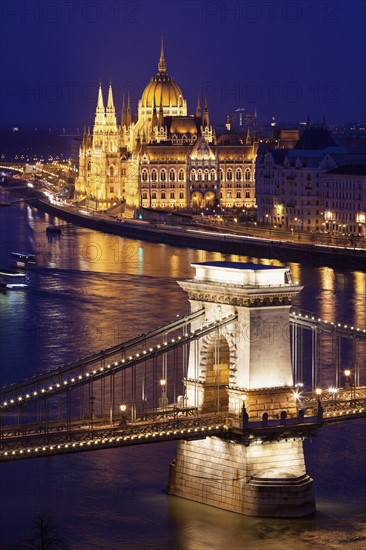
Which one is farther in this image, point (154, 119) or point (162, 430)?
point (154, 119)

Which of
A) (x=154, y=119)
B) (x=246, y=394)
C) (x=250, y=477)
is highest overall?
(x=154, y=119)

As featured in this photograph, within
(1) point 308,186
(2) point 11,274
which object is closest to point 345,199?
(1) point 308,186

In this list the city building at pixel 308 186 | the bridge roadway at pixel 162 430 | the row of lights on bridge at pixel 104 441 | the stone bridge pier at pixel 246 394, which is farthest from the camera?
the city building at pixel 308 186

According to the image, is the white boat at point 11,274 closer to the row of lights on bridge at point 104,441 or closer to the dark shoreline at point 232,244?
the dark shoreline at point 232,244

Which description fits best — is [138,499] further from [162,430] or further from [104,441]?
[104,441]

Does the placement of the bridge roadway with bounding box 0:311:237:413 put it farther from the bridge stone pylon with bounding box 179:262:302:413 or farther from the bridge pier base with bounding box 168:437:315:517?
the bridge pier base with bounding box 168:437:315:517

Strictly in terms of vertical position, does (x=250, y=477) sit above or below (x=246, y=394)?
below

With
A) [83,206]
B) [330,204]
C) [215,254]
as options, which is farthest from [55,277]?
[83,206]

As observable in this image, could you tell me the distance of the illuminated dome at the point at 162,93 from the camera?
302ft

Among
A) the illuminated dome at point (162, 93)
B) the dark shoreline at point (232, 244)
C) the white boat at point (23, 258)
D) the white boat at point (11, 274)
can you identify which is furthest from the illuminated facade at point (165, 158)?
the white boat at point (11, 274)

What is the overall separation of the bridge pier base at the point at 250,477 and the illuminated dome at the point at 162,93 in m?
72.0

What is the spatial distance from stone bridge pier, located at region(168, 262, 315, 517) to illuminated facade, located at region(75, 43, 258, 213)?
61.8m

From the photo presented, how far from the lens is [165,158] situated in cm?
8206

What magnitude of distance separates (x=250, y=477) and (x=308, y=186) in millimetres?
46907
